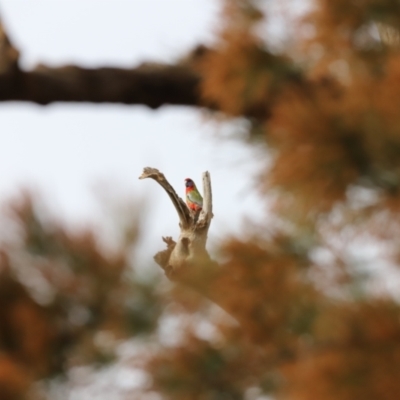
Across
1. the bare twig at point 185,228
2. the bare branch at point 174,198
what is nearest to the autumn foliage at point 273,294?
the bare twig at point 185,228

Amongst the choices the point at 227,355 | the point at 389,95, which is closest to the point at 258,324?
the point at 227,355

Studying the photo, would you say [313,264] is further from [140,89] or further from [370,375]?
[140,89]

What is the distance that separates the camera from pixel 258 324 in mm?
528

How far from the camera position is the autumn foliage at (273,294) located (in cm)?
49

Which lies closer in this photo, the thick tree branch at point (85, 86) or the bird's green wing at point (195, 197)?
the thick tree branch at point (85, 86)

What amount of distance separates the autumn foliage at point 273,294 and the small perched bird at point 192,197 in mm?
277

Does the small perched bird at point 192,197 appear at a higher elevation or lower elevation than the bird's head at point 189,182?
lower

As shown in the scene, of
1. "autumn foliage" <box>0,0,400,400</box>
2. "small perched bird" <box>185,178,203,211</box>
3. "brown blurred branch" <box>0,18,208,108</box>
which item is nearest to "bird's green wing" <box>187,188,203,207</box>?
"small perched bird" <box>185,178,203,211</box>

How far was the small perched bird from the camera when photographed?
86 centimetres

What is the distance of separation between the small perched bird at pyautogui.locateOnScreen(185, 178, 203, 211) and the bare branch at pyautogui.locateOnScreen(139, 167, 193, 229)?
14 millimetres

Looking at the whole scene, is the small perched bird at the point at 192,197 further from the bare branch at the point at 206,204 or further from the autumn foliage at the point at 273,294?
the autumn foliage at the point at 273,294

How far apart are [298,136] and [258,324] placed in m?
0.13

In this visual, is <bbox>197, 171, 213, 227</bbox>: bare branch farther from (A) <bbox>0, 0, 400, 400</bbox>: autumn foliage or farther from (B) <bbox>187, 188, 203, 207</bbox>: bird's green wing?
(A) <bbox>0, 0, 400, 400</bbox>: autumn foliage

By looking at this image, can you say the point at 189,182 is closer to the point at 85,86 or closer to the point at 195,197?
the point at 195,197
